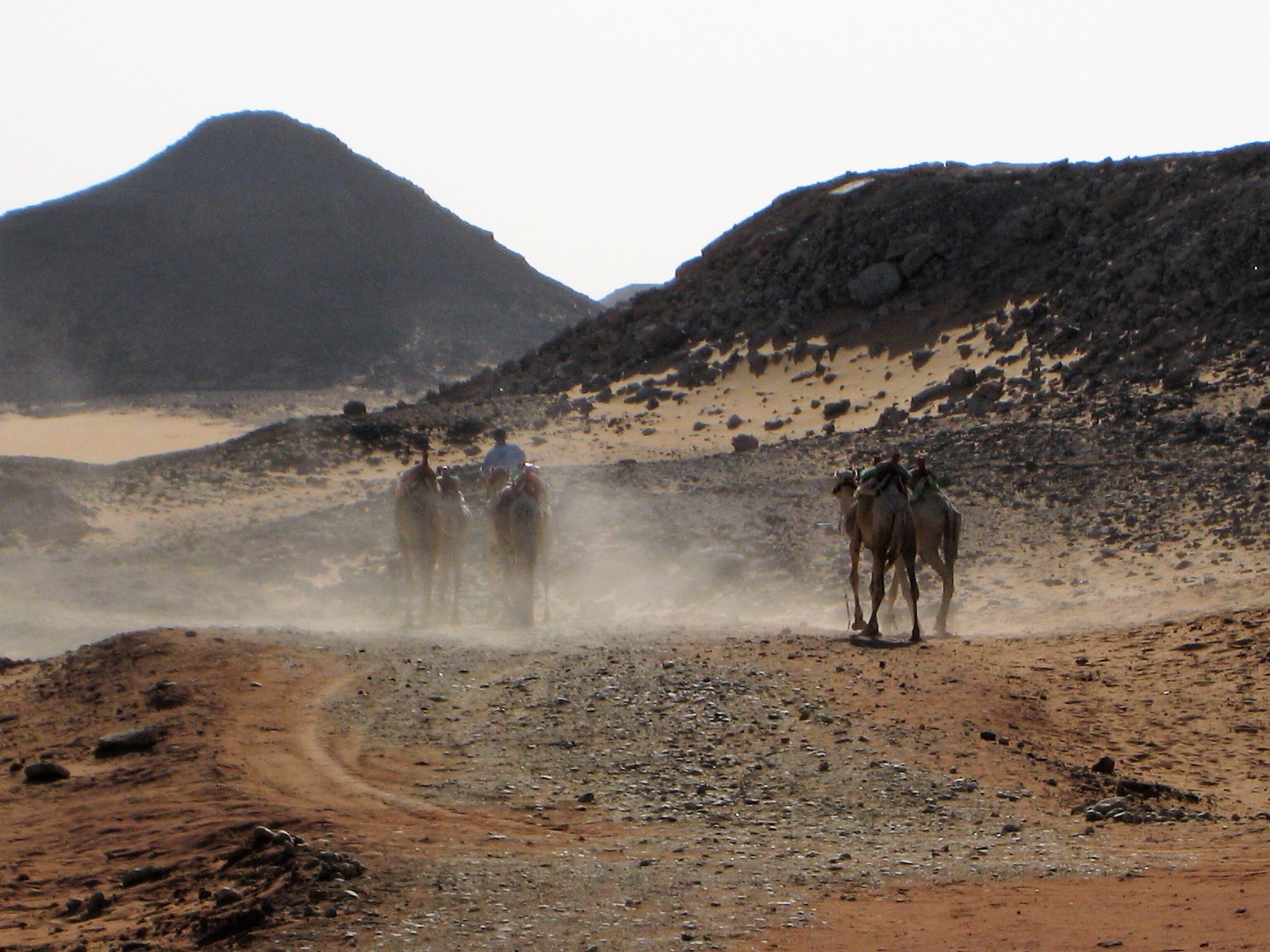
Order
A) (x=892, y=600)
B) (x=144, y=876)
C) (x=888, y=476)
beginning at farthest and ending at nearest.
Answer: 1. (x=892, y=600)
2. (x=888, y=476)
3. (x=144, y=876)

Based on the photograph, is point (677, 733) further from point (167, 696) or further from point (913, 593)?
point (913, 593)

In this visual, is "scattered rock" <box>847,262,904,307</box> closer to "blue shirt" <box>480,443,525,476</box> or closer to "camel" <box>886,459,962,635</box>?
"blue shirt" <box>480,443,525,476</box>

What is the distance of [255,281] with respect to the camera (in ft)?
287

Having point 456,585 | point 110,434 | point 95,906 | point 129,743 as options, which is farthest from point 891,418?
point 110,434

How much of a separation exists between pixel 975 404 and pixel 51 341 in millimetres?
56235

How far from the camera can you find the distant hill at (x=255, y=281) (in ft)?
257

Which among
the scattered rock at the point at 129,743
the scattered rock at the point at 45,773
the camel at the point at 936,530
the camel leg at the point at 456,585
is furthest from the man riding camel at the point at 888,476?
the scattered rock at the point at 45,773

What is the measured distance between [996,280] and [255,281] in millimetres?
53484

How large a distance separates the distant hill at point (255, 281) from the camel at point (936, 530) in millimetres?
59489

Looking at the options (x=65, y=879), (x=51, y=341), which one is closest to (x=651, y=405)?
(x=65, y=879)

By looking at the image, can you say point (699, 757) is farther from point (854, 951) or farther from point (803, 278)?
point (803, 278)

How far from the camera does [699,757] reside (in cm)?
1162

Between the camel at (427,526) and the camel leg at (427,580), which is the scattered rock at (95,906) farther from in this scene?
the camel leg at (427,580)

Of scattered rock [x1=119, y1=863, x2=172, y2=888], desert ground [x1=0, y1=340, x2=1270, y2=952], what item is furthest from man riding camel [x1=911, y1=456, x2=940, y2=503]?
scattered rock [x1=119, y1=863, x2=172, y2=888]
